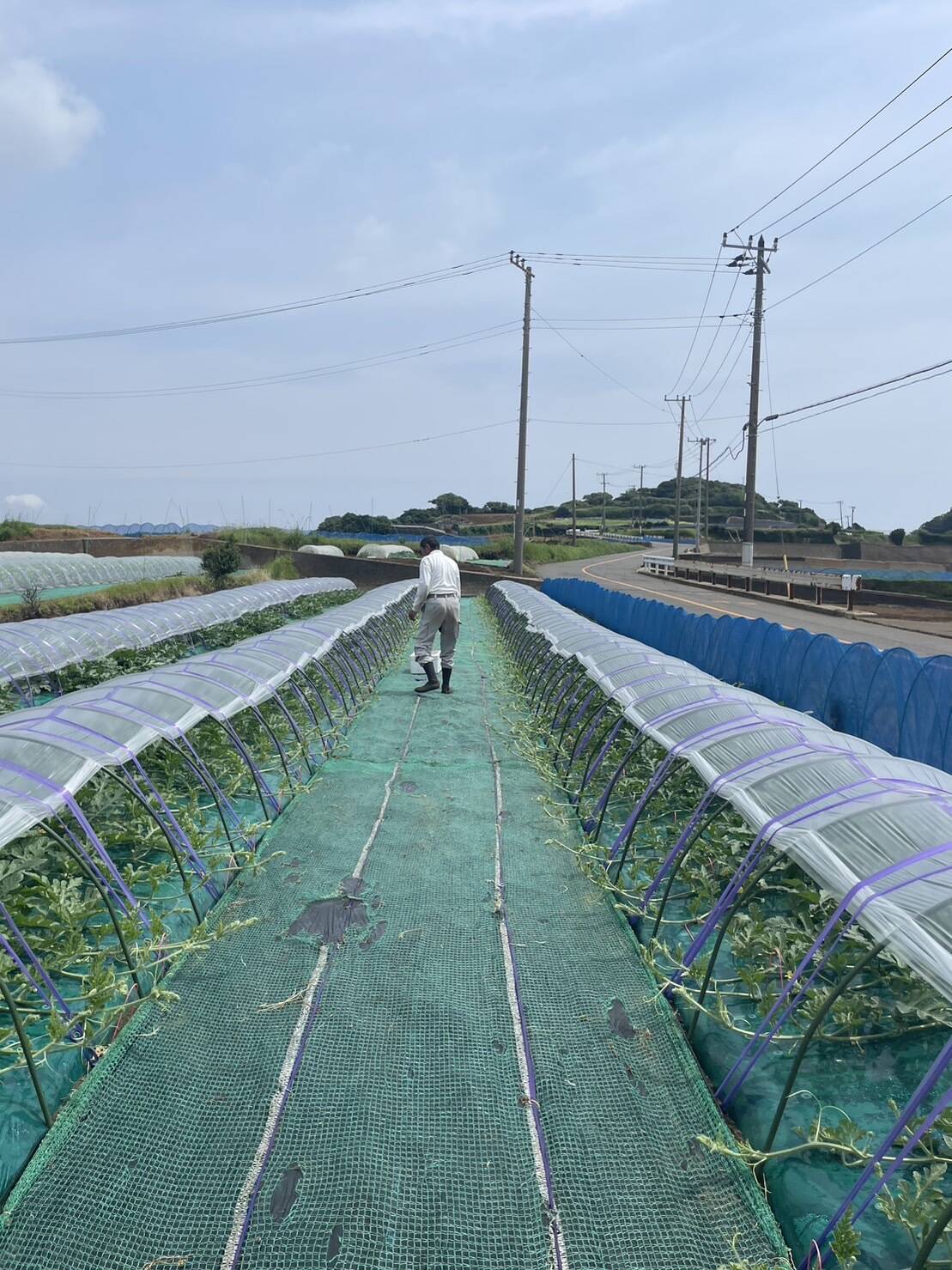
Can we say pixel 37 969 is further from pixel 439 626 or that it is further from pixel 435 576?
pixel 439 626

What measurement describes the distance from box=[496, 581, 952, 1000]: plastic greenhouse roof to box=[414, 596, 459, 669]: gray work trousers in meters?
3.40

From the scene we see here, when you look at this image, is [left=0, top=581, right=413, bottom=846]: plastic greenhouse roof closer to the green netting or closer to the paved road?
the green netting

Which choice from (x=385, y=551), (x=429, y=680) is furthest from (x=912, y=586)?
(x=429, y=680)

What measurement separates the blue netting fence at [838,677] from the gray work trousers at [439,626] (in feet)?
11.5

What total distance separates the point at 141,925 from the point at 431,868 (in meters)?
1.61

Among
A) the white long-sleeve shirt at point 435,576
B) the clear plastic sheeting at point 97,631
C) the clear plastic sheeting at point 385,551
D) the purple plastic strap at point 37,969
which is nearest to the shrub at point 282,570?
the clear plastic sheeting at point 385,551

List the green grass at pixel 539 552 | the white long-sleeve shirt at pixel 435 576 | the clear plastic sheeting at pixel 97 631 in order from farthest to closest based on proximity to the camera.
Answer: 1. the green grass at pixel 539 552
2. the clear plastic sheeting at pixel 97 631
3. the white long-sleeve shirt at pixel 435 576

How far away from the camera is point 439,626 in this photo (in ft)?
30.2

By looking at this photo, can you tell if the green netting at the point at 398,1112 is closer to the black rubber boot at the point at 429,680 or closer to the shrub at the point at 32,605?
the black rubber boot at the point at 429,680

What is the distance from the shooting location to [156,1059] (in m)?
2.97

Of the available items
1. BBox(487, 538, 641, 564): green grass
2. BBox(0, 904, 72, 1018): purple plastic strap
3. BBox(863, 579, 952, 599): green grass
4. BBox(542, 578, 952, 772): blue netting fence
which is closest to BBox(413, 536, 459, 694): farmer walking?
BBox(542, 578, 952, 772): blue netting fence

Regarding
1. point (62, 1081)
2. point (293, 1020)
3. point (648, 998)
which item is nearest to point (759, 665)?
point (648, 998)

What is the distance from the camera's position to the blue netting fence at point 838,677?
19.5ft

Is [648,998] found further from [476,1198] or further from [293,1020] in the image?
[293,1020]
